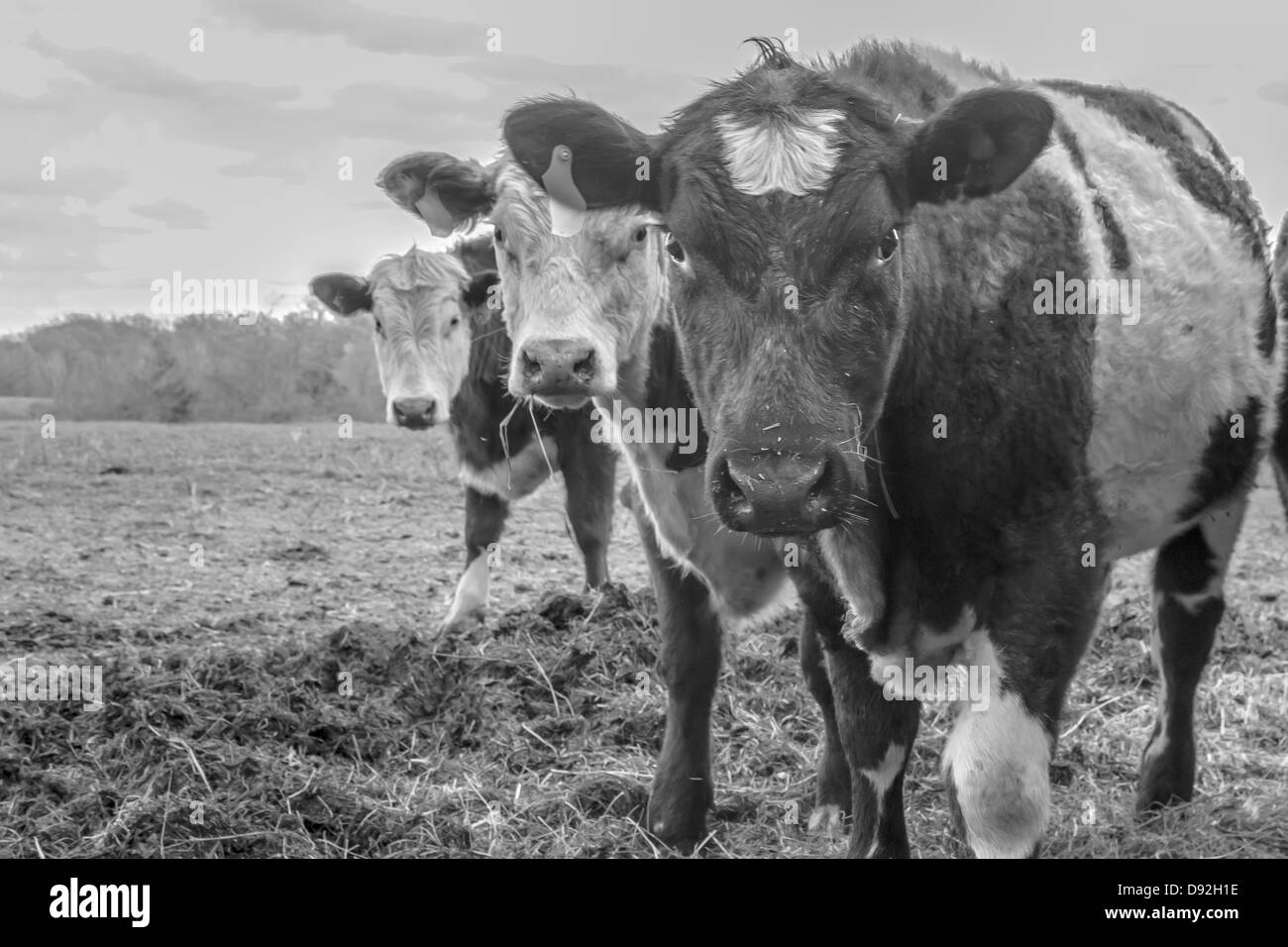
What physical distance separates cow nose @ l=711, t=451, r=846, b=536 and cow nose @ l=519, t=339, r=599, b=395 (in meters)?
1.63

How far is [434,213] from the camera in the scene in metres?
5.90

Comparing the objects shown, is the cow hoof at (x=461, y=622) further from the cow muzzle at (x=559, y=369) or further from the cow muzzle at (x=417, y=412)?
the cow muzzle at (x=559, y=369)

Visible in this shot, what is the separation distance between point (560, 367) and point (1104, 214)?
1790mm

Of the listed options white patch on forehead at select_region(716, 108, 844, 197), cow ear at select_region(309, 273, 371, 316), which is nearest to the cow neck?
cow ear at select_region(309, 273, 371, 316)

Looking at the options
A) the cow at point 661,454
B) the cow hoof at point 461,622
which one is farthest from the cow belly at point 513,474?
the cow at point 661,454

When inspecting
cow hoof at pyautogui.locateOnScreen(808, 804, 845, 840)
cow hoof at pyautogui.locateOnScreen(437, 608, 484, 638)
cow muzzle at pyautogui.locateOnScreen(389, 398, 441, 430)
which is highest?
cow muzzle at pyautogui.locateOnScreen(389, 398, 441, 430)

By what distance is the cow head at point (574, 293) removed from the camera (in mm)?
4684

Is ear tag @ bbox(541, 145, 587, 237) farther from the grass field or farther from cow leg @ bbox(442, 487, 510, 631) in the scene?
cow leg @ bbox(442, 487, 510, 631)

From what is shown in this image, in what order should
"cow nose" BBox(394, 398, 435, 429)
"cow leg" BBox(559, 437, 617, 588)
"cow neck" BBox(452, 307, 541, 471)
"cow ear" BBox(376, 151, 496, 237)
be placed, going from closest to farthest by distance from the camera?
"cow ear" BBox(376, 151, 496, 237)
"cow leg" BBox(559, 437, 617, 588)
"cow nose" BBox(394, 398, 435, 429)
"cow neck" BBox(452, 307, 541, 471)

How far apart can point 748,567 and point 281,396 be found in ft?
61.8

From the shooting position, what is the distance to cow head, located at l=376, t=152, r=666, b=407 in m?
4.68

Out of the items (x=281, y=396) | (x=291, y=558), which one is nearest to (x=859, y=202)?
(x=291, y=558)

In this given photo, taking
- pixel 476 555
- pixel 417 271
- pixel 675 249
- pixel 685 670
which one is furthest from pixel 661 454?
pixel 417 271

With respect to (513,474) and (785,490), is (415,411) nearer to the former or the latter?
(513,474)
